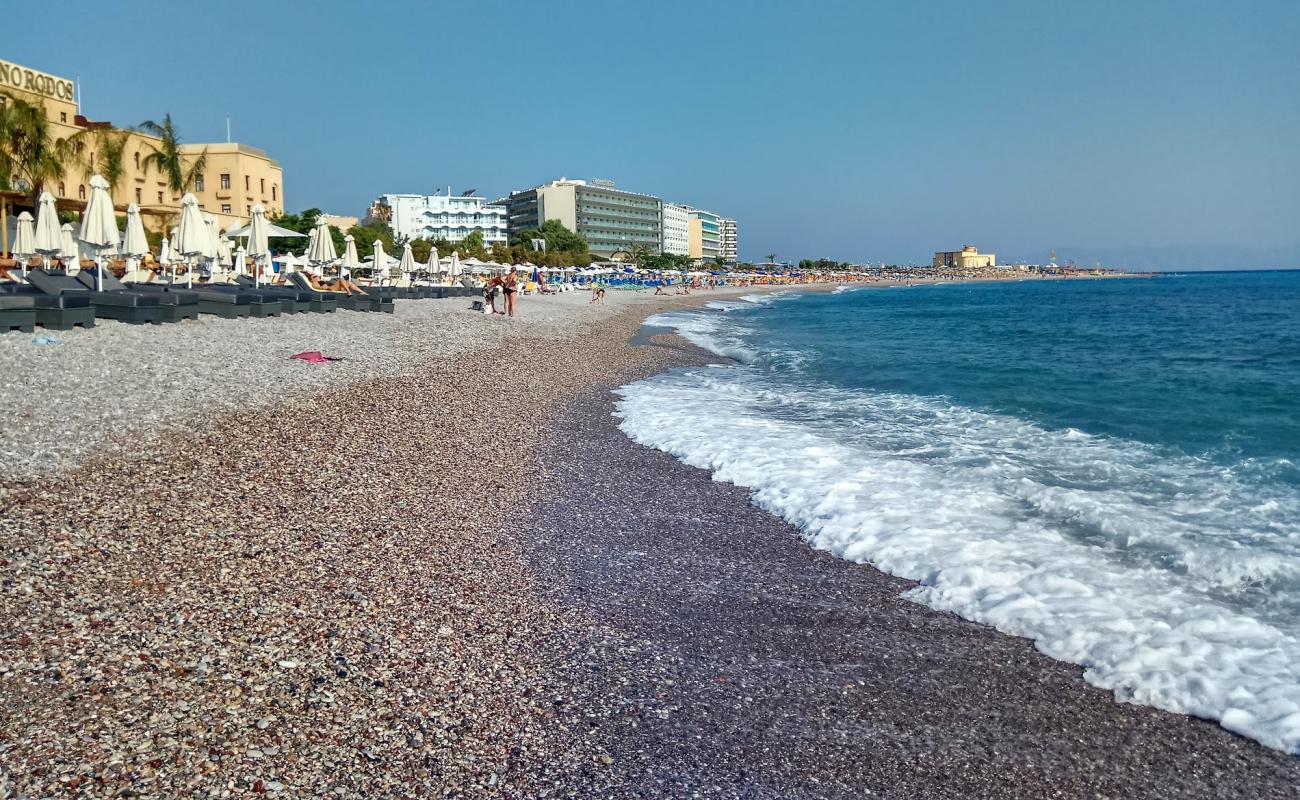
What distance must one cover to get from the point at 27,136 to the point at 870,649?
4079cm

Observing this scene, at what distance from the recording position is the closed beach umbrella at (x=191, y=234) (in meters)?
17.8

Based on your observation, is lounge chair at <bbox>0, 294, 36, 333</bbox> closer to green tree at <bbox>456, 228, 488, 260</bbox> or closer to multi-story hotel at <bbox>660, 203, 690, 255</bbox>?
green tree at <bbox>456, 228, 488, 260</bbox>

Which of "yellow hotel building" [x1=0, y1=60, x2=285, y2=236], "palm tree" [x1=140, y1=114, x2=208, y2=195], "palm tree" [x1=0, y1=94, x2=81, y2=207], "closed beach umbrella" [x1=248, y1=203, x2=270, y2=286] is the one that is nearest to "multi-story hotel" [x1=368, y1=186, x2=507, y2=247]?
"yellow hotel building" [x1=0, y1=60, x2=285, y2=236]

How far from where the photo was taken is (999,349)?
25.3m

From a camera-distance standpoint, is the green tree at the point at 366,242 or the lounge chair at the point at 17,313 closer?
the lounge chair at the point at 17,313

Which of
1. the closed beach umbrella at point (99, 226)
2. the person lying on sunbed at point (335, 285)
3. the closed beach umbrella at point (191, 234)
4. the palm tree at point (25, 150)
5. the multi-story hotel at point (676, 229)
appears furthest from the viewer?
the multi-story hotel at point (676, 229)

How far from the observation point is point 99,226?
586 inches

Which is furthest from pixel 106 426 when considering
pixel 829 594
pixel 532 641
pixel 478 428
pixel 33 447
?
pixel 829 594

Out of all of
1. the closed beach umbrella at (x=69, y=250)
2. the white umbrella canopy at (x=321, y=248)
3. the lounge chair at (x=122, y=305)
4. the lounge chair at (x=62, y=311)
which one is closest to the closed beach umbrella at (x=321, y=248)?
the white umbrella canopy at (x=321, y=248)

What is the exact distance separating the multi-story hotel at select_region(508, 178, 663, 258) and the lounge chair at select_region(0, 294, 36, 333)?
365 feet

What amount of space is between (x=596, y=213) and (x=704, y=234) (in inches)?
1982

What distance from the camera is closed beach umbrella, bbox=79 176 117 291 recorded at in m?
14.8

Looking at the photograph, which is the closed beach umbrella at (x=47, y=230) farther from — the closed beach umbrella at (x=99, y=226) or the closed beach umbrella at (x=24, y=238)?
the closed beach umbrella at (x=99, y=226)

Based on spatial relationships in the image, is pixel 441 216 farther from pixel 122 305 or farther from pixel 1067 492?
pixel 1067 492
